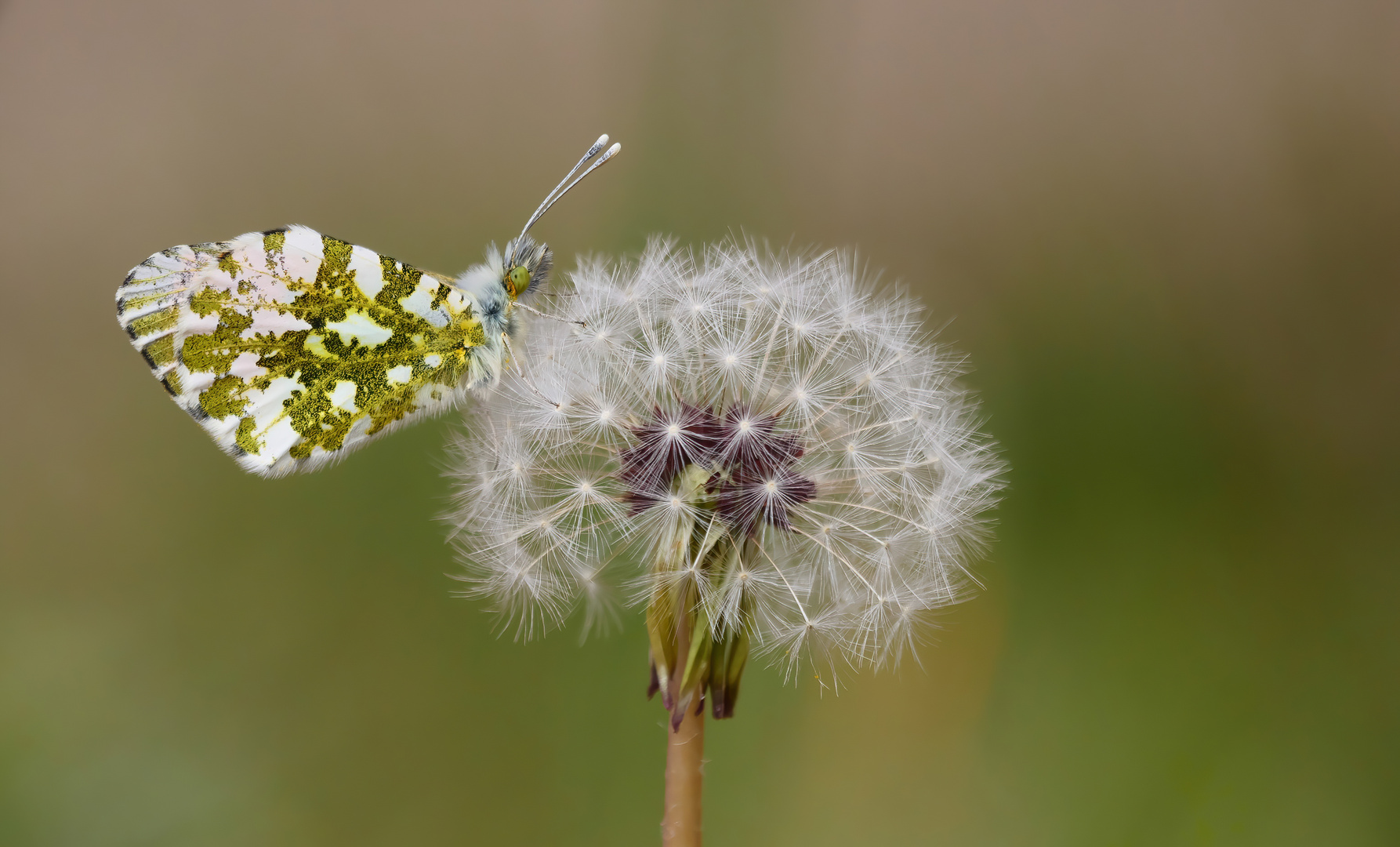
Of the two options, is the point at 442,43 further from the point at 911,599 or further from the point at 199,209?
the point at 911,599

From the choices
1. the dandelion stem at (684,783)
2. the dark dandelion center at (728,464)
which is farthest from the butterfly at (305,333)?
the dandelion stem at (684,783)

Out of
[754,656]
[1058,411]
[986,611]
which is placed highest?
[1058,411]

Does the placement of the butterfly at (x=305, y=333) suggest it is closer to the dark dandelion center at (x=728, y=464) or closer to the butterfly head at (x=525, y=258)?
the butterfly head at (x=525, y=258)

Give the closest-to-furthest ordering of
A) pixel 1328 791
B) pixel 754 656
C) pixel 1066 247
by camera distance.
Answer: pixel 754 656 → pixel 1328 791 → pixel 1066 247

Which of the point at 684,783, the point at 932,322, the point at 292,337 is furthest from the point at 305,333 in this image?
the point at 932,322

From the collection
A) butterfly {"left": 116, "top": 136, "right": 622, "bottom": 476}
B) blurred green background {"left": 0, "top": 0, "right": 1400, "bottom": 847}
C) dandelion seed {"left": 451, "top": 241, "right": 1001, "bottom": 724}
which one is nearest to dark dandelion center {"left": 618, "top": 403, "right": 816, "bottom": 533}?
dandelion seed {"left": 451, "top": 241, "right": 1001, "bottom": 724}

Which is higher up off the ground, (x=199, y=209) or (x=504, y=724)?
(x=199, y=209)

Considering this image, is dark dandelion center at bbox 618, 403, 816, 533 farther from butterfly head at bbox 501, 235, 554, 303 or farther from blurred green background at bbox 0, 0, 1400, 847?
blurred green background at bbox 0, 0, 1400, 847

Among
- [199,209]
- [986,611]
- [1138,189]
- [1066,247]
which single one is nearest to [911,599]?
[986,611]
